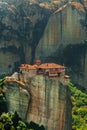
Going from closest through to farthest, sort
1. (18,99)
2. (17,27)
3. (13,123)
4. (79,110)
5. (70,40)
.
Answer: (13,123), (18,99), (79,110), (70,40), (17,27)

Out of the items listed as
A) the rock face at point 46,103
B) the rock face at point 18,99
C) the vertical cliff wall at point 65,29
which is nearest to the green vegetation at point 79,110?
the rock face at point 46,103

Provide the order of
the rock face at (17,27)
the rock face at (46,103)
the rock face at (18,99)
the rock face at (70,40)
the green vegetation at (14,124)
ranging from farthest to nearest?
1. the rock face at (17,27)
2. the rock face at (70,40)
3. the rock face at (18,99)
4. the rock face at (46,103)
5. the green vegetation at (14,124)

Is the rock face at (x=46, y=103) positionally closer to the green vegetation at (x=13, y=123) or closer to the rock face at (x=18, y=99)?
the rock face at (x=18, y=99)

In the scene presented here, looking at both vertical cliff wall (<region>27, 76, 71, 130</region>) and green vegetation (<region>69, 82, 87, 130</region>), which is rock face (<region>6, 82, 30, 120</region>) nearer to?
vertical cliff wall (<region>27, 76, 71, 130</region>)

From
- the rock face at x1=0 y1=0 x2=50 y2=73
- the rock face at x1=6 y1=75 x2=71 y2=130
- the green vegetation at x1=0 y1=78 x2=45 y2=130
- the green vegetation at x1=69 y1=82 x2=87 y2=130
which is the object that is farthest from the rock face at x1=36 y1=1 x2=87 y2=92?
the green vegetation at x1=0 y1=78 x2=45 y2=130

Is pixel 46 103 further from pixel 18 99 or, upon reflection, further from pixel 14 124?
pixel 14 124

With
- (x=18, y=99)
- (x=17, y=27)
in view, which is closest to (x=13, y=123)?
(x=18, y=99)
